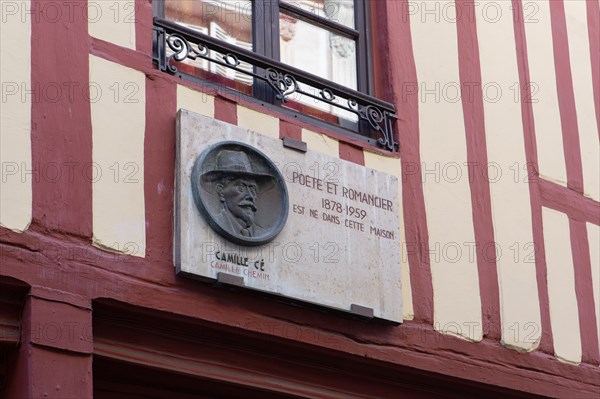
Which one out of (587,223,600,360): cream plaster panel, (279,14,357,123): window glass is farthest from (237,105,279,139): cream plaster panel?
(587,223,600,360): cream plaster panel

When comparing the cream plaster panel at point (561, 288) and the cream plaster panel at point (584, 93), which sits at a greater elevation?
the cream plaster panel at point (584, 93)

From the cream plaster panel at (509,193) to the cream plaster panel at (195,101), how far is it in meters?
1.65

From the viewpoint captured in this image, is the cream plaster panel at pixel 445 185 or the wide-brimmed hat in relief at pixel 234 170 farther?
the cream plaster panel at pixel 445 185

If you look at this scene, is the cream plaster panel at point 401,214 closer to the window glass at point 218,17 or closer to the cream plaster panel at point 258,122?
the cream plaster panel at point 258,122

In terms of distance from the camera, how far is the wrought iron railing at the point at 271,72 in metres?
6.11

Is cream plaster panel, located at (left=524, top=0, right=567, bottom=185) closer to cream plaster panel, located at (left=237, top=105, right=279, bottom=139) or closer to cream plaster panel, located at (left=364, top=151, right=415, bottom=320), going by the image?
cream plaster panel, located at (left=364, top=151, right=415, bottom=320)

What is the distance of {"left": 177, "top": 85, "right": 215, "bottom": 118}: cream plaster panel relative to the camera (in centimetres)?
595

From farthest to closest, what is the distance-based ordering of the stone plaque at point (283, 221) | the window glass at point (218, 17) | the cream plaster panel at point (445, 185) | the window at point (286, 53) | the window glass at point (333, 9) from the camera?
the window glass at point (333, 9), the cream plaster panel at point (445, 185), the window glass at point (218, 17), the window at point (286, 53), the stone plaque at point (283, 221)

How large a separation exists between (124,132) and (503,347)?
2114 mm

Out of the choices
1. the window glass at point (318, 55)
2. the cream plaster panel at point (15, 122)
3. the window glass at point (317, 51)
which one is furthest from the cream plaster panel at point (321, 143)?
the cream plaster panel at point (15, 122)

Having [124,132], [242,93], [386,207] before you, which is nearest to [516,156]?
[386,207]

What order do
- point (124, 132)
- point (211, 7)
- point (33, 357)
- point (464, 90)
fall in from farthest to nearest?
1. point (464, 90)
2. point (211, 7)
3. point (124, 132)
4. point (33, 357)

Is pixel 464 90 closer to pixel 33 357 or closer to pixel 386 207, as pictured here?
pixel 386 207

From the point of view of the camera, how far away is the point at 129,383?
5.84 m
